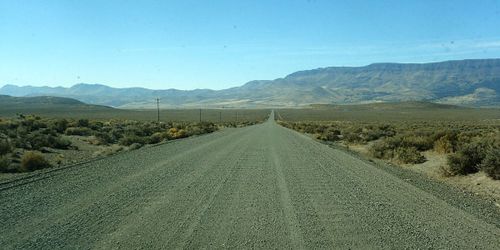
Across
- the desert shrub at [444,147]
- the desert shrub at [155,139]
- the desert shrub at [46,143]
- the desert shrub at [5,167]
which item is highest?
the desert shrub at [444,147]

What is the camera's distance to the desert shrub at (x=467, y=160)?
52.2 feet

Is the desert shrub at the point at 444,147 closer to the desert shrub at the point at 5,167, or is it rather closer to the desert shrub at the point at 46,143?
the desert shrub at the point at 5,167

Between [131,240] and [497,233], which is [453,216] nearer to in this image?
[497,233]

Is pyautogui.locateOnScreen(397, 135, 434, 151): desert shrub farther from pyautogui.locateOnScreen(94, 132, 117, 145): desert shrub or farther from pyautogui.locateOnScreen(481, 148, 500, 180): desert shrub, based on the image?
pyautogui.locateOnScreen(94, 132, 117, 145): desert shrub

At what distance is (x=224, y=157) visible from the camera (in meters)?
22.0

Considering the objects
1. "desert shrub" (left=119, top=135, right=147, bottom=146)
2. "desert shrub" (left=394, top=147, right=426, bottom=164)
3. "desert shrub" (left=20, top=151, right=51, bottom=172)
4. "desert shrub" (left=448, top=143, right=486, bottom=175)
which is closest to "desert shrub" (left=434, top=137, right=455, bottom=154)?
"desert shrub" (left=394, top=147, right=426, bottom=164)

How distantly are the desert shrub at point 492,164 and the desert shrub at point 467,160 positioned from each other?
1.14m

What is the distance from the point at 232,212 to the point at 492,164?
8066mm

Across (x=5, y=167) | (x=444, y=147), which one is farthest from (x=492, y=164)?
(x=5, y=167)

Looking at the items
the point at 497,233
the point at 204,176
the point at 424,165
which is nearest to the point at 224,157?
the point at 204,176

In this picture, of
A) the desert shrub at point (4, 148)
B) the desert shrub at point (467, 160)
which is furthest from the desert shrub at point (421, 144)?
the desert shrub at point (4, 148)

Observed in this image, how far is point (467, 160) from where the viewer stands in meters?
16.0

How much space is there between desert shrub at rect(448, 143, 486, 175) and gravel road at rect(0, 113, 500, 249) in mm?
1828

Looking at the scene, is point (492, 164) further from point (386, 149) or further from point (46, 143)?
point (46, 143)
